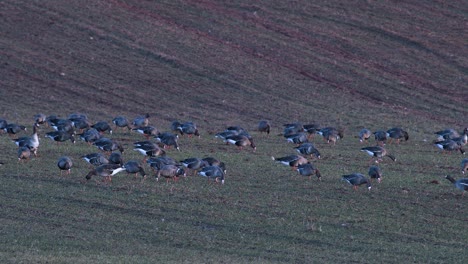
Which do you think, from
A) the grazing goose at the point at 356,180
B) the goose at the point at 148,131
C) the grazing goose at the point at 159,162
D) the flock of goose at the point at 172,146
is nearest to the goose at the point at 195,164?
the flock of goose at the point at 172,146

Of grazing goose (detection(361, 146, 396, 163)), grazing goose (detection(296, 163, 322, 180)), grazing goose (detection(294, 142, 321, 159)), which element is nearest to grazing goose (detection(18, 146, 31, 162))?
grazing goose (detection(296, 163, 322, 180))

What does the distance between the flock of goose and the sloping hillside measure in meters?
5.77

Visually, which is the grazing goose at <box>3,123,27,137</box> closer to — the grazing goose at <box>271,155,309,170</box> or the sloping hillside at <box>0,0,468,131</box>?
the sloping hillside at <box>0,0,468,131</box>

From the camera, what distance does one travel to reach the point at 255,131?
127 feet

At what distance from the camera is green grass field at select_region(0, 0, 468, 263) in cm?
2030

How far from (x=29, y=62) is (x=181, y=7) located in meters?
13.1

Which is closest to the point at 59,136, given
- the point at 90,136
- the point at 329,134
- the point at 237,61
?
the point at 90,136

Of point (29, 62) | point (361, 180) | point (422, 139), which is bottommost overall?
point (29, 62)

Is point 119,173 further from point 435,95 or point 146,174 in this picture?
Result: point 435,95

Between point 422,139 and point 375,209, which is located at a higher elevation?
point 375,209

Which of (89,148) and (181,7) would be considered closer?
(89,148)

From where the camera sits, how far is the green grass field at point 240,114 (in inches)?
799

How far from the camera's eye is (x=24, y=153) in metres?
27.7

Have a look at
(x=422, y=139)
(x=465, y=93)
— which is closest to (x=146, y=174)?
(x=422, y=139)
